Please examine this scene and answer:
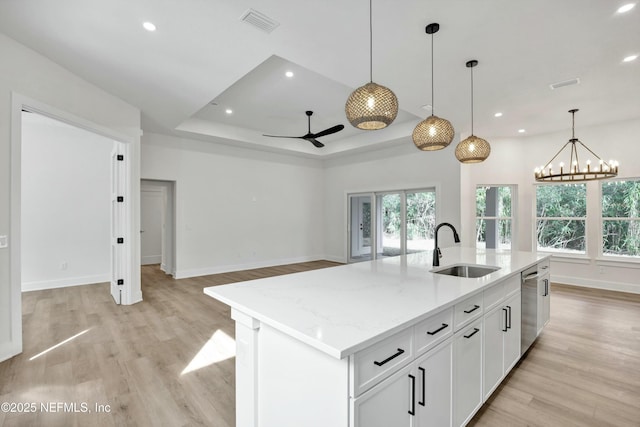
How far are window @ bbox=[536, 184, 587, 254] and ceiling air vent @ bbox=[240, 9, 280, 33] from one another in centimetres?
624

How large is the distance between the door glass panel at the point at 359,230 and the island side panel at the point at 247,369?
257 inches

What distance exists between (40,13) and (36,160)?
13.2 feet

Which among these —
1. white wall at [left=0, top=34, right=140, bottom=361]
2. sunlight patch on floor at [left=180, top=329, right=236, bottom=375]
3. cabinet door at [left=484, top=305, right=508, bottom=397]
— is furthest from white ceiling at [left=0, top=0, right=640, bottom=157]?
sunlight patch on floor at [left=180, top=329, right=236, bottom=375]

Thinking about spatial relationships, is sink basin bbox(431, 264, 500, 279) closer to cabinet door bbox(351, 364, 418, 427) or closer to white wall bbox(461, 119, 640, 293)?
Result: cabinet door bbox(351, 364, 418, 427)

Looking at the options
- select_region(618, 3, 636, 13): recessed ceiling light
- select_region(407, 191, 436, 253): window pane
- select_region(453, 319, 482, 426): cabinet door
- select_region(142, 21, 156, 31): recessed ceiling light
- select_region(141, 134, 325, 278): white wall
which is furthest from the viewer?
select_region(407, 191, 436, 253): window pane

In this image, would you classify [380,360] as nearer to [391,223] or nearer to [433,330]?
[433,330]

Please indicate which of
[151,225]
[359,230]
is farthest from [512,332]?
[151,225]

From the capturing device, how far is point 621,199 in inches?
210

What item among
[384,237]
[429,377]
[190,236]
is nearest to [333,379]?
[429,377]

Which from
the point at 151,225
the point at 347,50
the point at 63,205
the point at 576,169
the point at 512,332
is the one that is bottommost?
the point at 512,332

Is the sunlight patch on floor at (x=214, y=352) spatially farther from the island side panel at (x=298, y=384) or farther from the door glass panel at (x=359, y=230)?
the door glass panel at (x=359, y=230)

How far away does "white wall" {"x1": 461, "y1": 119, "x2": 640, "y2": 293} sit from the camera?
5207 mm

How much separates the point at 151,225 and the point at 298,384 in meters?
7.96

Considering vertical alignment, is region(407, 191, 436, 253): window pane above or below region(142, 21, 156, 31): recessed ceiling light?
below
